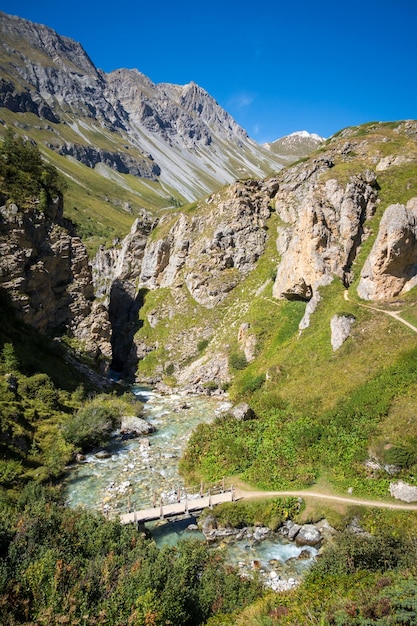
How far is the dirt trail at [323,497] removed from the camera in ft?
76.1

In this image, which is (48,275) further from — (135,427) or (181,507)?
(181,507)

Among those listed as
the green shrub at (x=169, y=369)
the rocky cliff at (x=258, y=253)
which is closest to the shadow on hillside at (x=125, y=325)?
the rocky cliff at (x=258, y=253)

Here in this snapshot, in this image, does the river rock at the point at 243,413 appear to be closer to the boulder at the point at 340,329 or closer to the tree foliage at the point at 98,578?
the boulder at the point at 340,329

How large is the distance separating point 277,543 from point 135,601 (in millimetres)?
14035

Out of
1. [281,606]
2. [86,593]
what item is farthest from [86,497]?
[281,606]

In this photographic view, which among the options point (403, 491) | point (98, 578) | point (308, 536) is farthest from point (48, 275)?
point (403, 491)

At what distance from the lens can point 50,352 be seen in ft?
160

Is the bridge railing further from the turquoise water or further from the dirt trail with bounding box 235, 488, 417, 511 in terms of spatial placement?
the dirt trail with bounding box 235, 488, 417, 511

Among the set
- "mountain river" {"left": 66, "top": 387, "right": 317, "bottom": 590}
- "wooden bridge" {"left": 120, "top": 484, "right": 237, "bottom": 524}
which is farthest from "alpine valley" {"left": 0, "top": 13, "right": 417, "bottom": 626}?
"mountain river" {"left": 66, "top": 387, "right": 317, "bottom": 590}

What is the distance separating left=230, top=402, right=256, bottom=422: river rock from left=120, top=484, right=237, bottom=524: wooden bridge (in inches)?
360

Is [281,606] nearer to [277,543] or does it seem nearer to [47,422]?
[277,543]

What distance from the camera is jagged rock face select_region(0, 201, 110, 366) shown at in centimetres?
4956

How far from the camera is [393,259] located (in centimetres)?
4022

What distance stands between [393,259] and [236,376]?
25636 mm
